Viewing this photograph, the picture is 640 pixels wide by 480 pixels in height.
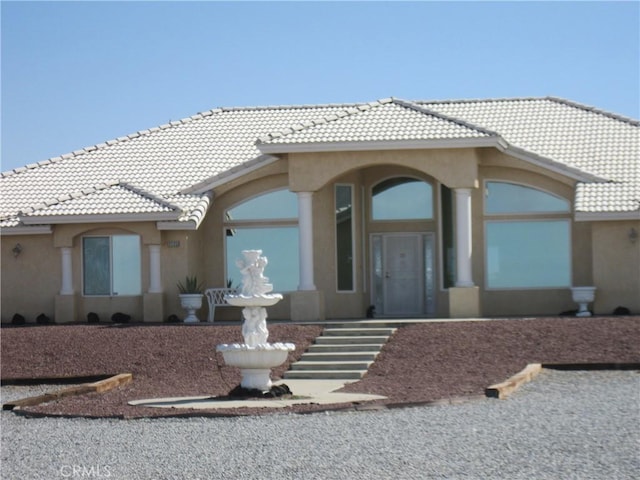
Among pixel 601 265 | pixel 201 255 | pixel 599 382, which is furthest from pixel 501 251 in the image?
pixel 599 382

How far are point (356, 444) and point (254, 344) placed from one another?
18.5 ft

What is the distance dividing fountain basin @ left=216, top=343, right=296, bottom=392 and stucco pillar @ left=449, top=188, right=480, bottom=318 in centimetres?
863

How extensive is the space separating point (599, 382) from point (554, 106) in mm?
15627

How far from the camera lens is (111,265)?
95.6ft

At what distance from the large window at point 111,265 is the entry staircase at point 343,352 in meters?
6.40

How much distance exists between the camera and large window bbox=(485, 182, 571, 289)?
28359 mm

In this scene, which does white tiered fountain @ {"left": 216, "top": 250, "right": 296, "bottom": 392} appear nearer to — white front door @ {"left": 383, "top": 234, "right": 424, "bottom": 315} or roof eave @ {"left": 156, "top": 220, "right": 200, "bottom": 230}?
roof eave @ {"left": 156, "top": 220, "right": 200, "bottom": 230}

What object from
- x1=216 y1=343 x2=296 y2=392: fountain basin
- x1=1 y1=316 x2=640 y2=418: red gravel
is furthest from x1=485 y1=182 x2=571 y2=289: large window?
x1=216 y1=343 x2=296 y2=392: fountain basin

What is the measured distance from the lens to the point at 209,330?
24.4m

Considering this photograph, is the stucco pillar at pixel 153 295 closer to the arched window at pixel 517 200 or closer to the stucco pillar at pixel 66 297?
the stucco pillar at pixel 66 297

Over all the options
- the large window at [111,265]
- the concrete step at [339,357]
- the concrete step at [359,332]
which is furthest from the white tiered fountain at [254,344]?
the large window at [111,265]

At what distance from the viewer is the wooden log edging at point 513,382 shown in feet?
56.3

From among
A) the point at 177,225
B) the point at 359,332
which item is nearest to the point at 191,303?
the point at 177,225

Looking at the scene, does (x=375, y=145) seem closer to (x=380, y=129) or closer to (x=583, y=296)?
(x=380, y=129)
